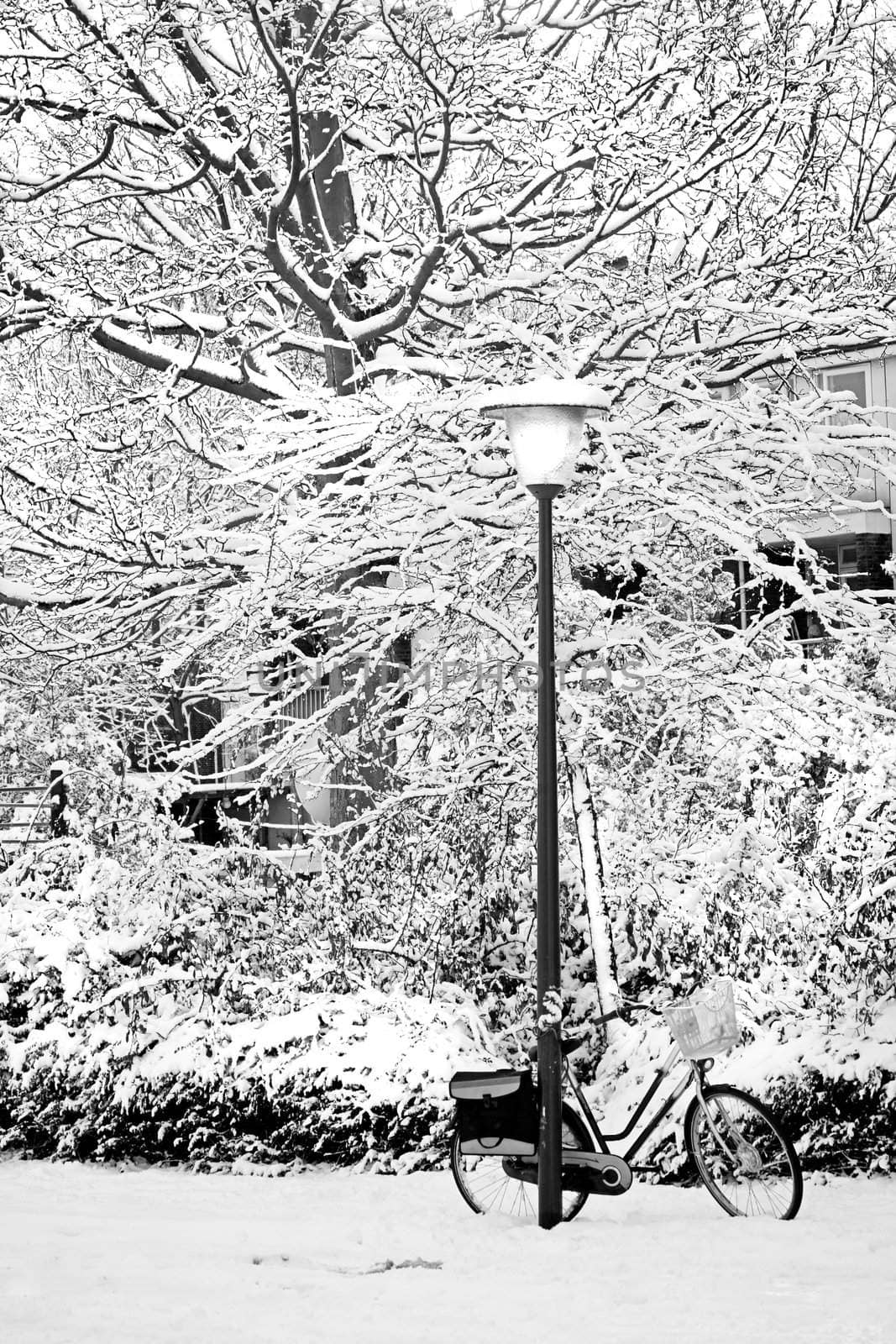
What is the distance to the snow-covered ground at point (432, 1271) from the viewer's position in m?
5.45

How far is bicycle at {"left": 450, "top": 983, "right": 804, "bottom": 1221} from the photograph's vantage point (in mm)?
6746

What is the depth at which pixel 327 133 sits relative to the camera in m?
11.9

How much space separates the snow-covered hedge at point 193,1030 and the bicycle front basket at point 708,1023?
2.11 meters

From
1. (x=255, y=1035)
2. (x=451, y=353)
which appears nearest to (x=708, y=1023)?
(x=255, y=1035)

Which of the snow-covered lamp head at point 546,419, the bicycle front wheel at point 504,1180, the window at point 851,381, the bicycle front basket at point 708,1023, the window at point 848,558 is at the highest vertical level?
the window at point 851,381

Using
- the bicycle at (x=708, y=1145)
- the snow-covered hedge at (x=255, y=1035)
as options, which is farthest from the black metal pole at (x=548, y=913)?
the snow-covered hedge at (x=255, y=1035)

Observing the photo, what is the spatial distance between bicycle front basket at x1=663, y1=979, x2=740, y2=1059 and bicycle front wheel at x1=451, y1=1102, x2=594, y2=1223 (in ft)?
2.23

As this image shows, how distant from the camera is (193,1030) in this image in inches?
376

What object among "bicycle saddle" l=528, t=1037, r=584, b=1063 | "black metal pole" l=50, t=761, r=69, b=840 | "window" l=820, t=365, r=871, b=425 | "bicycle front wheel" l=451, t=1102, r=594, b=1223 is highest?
"window" l=820, t=365, r=871, b=425

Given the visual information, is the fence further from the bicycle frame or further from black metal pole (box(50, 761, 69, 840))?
the bicycle frame

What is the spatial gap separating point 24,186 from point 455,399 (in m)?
3.55

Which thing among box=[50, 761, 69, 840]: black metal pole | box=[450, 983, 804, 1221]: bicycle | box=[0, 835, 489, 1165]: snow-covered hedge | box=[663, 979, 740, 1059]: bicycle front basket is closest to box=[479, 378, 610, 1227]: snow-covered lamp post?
box=[450, 983, 804, 1221]: bicycle

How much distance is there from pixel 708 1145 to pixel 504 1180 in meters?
1.02

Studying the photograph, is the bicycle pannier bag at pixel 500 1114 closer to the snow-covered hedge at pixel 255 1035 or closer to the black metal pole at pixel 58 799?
the snow-covered hedge at pixel 255 1035
